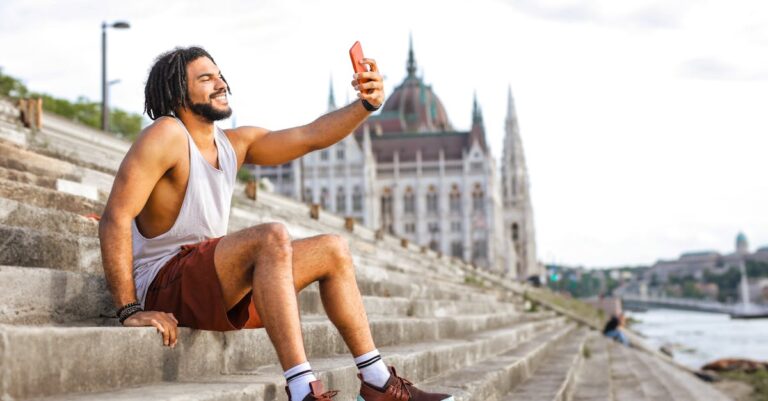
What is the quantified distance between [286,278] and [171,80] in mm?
952

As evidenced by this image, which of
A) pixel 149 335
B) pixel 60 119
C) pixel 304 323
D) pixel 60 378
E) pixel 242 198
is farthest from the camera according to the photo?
pixel 60 119

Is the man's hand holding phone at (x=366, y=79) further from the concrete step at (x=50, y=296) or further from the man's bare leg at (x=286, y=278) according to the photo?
the concrete step at (x=50, y=296)

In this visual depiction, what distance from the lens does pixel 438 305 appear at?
21.9 feet

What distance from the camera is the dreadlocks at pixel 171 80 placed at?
304cm

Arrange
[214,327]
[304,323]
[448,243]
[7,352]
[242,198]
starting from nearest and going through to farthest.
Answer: [7,352]
[214,327]
[304,323]
[242,198]
[448,243]

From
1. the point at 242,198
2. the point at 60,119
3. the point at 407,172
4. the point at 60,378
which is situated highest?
the point at 407,172

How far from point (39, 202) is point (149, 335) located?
162 centimetres

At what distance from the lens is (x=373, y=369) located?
9.20 ft

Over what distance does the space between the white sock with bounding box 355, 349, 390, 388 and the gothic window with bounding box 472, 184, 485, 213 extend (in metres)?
86.5

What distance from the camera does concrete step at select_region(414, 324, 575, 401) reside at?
3.67 metres

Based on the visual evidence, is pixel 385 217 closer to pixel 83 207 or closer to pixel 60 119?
pixel 60 119

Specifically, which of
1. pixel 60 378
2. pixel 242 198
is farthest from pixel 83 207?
pixel 242 198

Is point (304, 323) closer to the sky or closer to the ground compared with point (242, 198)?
closer to the ground

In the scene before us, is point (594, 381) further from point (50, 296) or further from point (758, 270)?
point (758, 270)
